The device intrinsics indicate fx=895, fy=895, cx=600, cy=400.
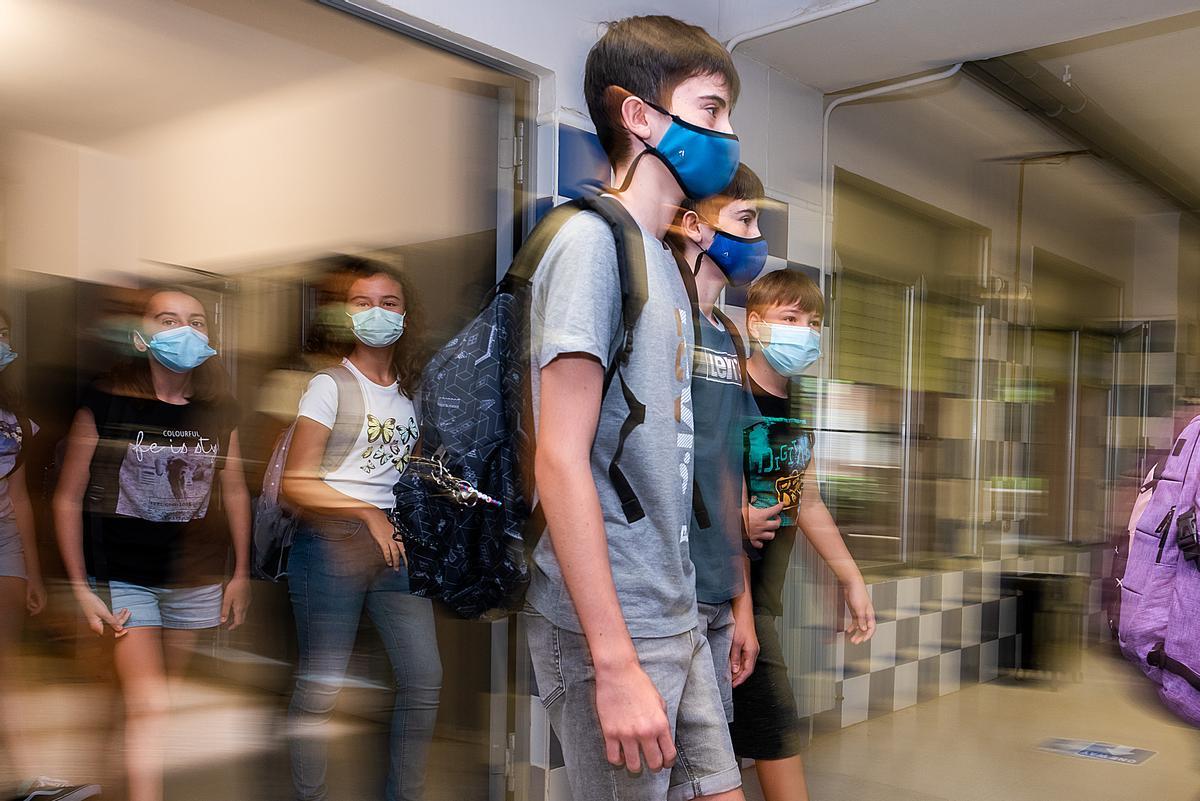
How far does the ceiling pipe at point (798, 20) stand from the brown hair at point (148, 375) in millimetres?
1334

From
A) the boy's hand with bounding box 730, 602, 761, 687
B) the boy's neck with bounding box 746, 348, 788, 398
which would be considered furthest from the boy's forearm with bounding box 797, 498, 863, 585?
the boy's hand with bounding box 730, 602, 761, 687

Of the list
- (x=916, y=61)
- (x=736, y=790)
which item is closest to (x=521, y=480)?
(x=736, y=790)

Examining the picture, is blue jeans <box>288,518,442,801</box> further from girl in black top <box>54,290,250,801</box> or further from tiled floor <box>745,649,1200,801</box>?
tiled floor <box>745,649,1200,801</box>

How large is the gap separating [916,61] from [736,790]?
6.04 feet

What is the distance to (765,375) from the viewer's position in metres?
1.65

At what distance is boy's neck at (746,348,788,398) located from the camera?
1628mm

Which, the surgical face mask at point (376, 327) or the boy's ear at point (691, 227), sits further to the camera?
the surgical face mask at point (376, 327)

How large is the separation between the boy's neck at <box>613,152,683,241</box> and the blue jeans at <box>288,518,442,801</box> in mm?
886

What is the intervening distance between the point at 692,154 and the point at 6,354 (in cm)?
107

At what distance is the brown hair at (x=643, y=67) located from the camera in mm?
1085

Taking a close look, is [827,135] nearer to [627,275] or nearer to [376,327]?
[376,327]

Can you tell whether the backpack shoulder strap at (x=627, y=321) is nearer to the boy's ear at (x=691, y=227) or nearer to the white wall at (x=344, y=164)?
the boy's ear at (x=691, y=227)

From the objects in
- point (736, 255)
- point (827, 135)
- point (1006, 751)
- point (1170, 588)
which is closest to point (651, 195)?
point (736, 255)

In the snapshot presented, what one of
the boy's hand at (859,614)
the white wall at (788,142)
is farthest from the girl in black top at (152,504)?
the white wall at (788,142)
